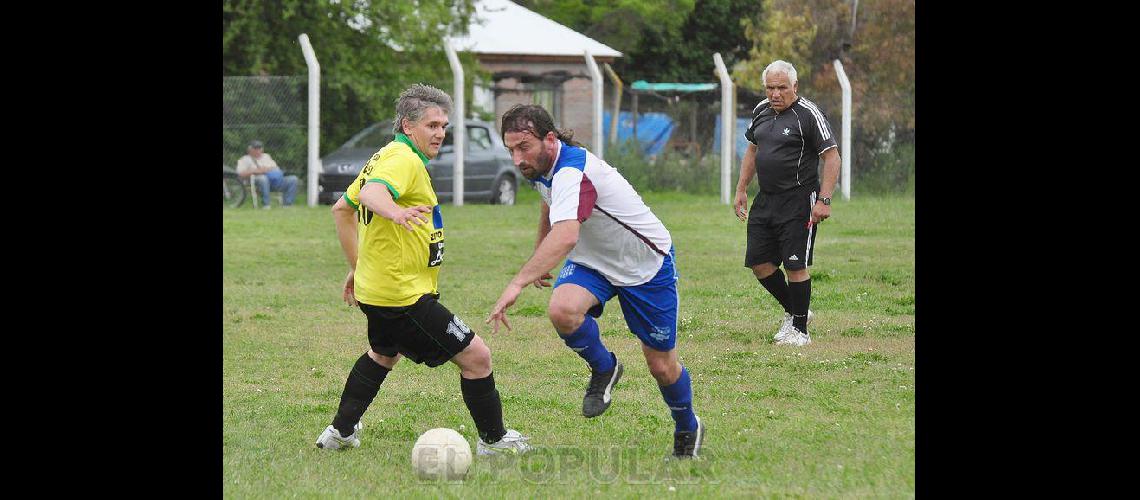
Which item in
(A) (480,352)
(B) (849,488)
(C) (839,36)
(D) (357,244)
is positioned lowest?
(B) (849,488)

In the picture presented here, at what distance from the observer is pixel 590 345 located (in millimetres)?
7059

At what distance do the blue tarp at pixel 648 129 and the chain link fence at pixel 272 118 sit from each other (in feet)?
19.8

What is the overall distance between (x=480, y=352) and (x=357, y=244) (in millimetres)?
793

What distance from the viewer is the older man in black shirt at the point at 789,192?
10133 mm

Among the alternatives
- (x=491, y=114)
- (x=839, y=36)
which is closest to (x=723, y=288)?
(x=491, y=114)

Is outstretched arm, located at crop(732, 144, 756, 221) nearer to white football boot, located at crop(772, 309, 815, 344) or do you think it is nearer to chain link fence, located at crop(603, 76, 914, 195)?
white football boot, located at crop(772, 309, 815, 344)

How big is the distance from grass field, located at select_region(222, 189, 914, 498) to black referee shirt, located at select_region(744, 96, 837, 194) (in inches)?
45.8

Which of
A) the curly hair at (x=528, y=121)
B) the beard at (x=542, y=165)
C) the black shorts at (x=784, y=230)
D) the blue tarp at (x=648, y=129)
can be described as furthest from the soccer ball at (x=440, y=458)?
the blue tarp at (x=648, y=129)

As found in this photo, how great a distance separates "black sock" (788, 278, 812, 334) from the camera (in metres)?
10.1

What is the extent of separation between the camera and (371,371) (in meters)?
6.79

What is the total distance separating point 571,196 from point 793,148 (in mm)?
4321

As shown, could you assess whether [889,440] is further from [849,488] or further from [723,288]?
[723,288]

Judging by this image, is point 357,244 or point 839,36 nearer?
point 357,244

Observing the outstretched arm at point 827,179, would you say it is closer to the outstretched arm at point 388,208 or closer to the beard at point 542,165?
the beard at point 542,165
